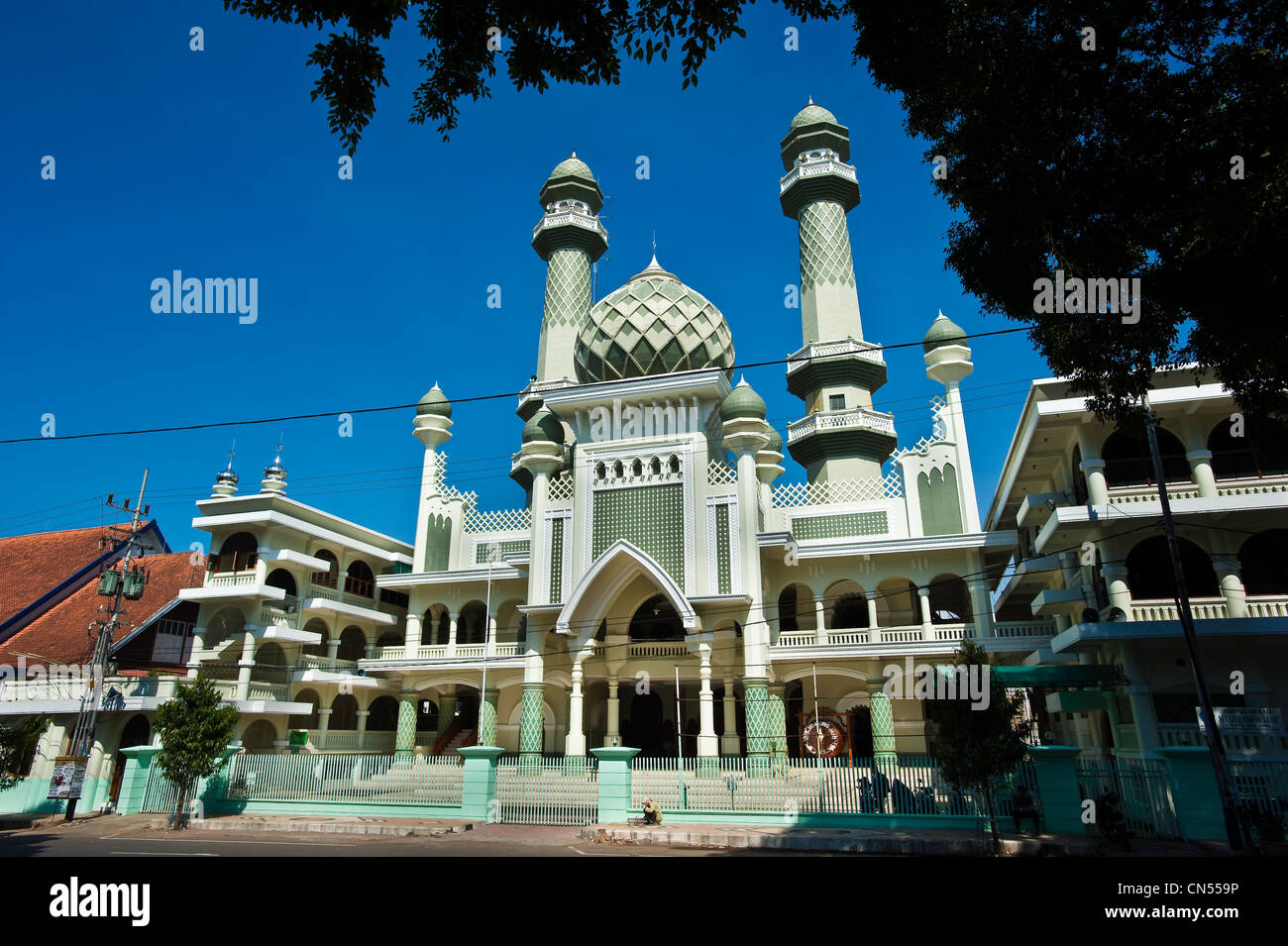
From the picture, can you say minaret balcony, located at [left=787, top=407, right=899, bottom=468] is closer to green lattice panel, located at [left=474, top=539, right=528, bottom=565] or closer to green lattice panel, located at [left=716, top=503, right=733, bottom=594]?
green lattice panel, located at [left=716, top=503, right=733, bottom=594]

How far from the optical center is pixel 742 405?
2362 cm

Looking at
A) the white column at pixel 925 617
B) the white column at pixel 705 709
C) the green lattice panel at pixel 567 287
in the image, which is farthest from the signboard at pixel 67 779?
the green lattice panel at pixel 567 287

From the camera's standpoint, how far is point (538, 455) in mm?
24969

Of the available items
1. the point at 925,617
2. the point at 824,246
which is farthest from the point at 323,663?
the point at 824,246

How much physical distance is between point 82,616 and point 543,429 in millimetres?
17608

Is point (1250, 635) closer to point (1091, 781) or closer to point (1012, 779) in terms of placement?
point (1091, 781)

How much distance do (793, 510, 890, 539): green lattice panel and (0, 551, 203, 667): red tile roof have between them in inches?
828

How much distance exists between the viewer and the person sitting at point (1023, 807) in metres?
13.9

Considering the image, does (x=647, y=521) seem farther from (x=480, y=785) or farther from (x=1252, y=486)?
(x=1252, y=486)

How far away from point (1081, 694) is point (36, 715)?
27.8 metres

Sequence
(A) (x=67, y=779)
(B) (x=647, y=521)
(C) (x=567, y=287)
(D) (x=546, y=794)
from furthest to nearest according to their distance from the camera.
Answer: (C) (x=567, y=287), (B) (x=647, y=521), (A) (x=67, y=779), (D) (x=546, y=794)

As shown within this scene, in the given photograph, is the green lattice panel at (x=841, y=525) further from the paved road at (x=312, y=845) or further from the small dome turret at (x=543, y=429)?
the paved road at (x=312, y=845)

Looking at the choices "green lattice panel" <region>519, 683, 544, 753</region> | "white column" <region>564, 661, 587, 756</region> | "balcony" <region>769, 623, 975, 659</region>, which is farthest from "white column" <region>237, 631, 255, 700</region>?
"balcony" <region>769, 623, 975, 659</region>
